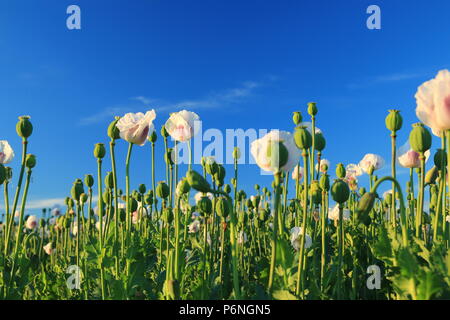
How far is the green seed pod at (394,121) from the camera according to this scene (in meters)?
1.71

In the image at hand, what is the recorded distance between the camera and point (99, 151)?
7.04ft

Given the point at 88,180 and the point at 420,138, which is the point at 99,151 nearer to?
the point at 88,180

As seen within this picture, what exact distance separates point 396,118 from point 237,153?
1115mm

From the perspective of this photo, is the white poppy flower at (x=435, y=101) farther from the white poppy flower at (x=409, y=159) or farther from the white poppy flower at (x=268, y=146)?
the white poppy flower at (x=409, y=159)

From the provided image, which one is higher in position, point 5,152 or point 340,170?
point 5,152

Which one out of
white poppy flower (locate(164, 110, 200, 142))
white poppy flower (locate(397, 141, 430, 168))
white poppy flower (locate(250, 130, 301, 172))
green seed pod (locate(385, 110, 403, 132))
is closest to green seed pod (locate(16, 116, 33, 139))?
white poppy flower (locate(164, 110, 200, 142))

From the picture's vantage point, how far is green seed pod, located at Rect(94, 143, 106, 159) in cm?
215

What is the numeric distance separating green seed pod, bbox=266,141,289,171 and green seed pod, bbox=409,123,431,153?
553mm

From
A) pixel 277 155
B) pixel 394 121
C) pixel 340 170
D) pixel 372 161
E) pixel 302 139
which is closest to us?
pixel 277 155

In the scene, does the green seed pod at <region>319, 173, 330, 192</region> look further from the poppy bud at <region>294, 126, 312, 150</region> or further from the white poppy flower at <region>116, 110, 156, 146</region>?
the white poppy flower at <region>116, 110, 156, 146</region>

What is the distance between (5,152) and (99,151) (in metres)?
0.63

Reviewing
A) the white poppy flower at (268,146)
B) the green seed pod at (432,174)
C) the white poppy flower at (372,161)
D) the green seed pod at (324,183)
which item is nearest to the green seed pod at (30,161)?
the white poppy flower at (268,146)

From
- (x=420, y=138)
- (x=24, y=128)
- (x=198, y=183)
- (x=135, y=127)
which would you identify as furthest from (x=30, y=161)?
(x=420, y=138)
